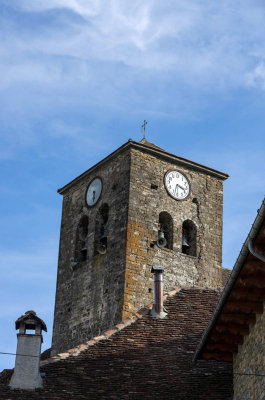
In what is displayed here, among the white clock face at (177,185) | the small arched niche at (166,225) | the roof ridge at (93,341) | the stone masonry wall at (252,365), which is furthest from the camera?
the white clock face at (177,185)

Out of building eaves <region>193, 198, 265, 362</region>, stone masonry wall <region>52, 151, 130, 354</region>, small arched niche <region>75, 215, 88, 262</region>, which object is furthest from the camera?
small arched niche <region>75, 215, 88, 262</region>

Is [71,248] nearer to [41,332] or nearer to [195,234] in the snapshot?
[195,234]

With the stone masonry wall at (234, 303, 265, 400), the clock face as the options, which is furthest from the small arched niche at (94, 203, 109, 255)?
the stone masonry wall at (234, 303, 265, 400)

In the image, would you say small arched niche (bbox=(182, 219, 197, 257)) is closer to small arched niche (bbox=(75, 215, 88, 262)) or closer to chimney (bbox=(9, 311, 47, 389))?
small arched niche (bbox=(75, 215, 88, 262))

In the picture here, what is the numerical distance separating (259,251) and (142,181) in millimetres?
13997

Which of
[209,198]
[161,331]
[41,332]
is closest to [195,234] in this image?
[209,198]

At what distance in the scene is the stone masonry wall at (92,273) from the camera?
73.6 feet

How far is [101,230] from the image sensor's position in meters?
24.0

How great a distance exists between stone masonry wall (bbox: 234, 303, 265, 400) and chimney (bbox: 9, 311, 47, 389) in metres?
3.31

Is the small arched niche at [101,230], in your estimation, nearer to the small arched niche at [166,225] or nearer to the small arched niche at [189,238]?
the small arched niche at [166,225]

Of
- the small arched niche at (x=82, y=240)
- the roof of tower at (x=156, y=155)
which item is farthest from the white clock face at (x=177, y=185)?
the small arched niche at (x=82, y=240)

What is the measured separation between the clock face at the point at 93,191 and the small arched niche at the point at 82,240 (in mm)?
489

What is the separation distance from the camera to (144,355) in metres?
14.7

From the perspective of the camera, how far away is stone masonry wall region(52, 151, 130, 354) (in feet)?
73.6
